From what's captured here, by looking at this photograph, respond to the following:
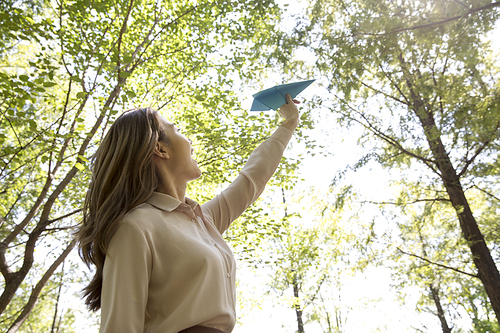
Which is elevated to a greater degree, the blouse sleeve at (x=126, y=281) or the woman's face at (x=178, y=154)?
the woman's face at (x=178, y=154)

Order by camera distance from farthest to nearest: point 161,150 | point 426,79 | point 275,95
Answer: point 426,79
point 275,95
point 161,150

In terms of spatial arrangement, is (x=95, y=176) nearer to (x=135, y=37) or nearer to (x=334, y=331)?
(x=135, y=37)

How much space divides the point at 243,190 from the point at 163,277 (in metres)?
0.73

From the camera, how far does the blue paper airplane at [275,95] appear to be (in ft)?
5.99

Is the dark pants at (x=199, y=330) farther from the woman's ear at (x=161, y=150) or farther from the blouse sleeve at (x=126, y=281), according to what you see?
the woman's ear at (x=161, y=150)

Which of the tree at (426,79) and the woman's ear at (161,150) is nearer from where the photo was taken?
the woman's ear at (161,150)

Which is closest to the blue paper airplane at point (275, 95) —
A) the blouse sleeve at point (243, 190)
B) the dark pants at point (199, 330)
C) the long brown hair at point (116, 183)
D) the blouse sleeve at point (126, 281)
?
the blouse sleeve at point (243, 190)

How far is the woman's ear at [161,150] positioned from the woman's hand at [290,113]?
737 mm

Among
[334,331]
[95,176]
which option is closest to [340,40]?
[95,176]

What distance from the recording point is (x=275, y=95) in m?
1.87

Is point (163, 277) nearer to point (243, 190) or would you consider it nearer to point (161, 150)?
point (161, 150)

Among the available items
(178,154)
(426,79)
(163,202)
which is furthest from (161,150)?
(426,79)

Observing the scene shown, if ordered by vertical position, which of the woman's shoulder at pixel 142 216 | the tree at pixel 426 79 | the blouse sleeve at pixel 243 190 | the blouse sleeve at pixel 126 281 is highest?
the tree at pixel 426 79

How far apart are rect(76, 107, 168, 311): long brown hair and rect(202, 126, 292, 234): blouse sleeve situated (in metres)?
0.39
